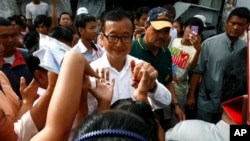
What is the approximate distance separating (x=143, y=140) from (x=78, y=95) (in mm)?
468

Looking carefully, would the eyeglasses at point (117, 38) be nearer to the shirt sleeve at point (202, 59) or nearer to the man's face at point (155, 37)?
the man's face at point (155, 37)

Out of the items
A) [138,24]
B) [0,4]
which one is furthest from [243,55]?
[0,4]

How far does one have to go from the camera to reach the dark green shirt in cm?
Answer: 299

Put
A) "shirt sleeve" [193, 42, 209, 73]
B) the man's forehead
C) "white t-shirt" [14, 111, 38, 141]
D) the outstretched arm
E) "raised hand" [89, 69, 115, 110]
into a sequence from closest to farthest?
the outstretched arm
"raised hand" [89, 69, 115, 110]
"white t-shirt" [14, 111, 38, 141]
the man's forehead
"shirt sleeve" [193, 42, 209, 73]

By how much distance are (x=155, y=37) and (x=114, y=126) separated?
2.11 meters

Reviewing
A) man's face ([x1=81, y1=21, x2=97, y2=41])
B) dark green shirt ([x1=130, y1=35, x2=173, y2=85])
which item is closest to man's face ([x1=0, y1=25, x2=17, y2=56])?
man's face ([x1=81, y1=21, x2=97, y2=41])

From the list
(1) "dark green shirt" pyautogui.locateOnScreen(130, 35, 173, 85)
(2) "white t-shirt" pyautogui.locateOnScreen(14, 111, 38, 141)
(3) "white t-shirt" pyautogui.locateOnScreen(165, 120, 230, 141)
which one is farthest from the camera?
(1) "dark green shirt" pyautogui.locateOnScreen(130, 35, 173, 85)

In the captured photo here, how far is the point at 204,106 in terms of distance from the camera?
11.9ft

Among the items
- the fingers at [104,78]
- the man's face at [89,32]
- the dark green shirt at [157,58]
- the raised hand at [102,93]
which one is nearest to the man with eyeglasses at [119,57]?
the fingers at [104,78]

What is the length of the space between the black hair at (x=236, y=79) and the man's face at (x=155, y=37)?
54.1 inches

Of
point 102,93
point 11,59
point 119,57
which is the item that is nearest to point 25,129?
point 102,93

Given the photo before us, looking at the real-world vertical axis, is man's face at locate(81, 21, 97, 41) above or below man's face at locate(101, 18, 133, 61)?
below

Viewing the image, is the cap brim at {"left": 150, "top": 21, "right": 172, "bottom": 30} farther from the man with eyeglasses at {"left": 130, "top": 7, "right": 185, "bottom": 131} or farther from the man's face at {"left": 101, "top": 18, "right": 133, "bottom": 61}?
the man's face at {"left": 101, "top": 18, "right": 133, "bottom": 61}

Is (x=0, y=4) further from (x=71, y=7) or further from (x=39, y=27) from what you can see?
(x=39, y=27)
